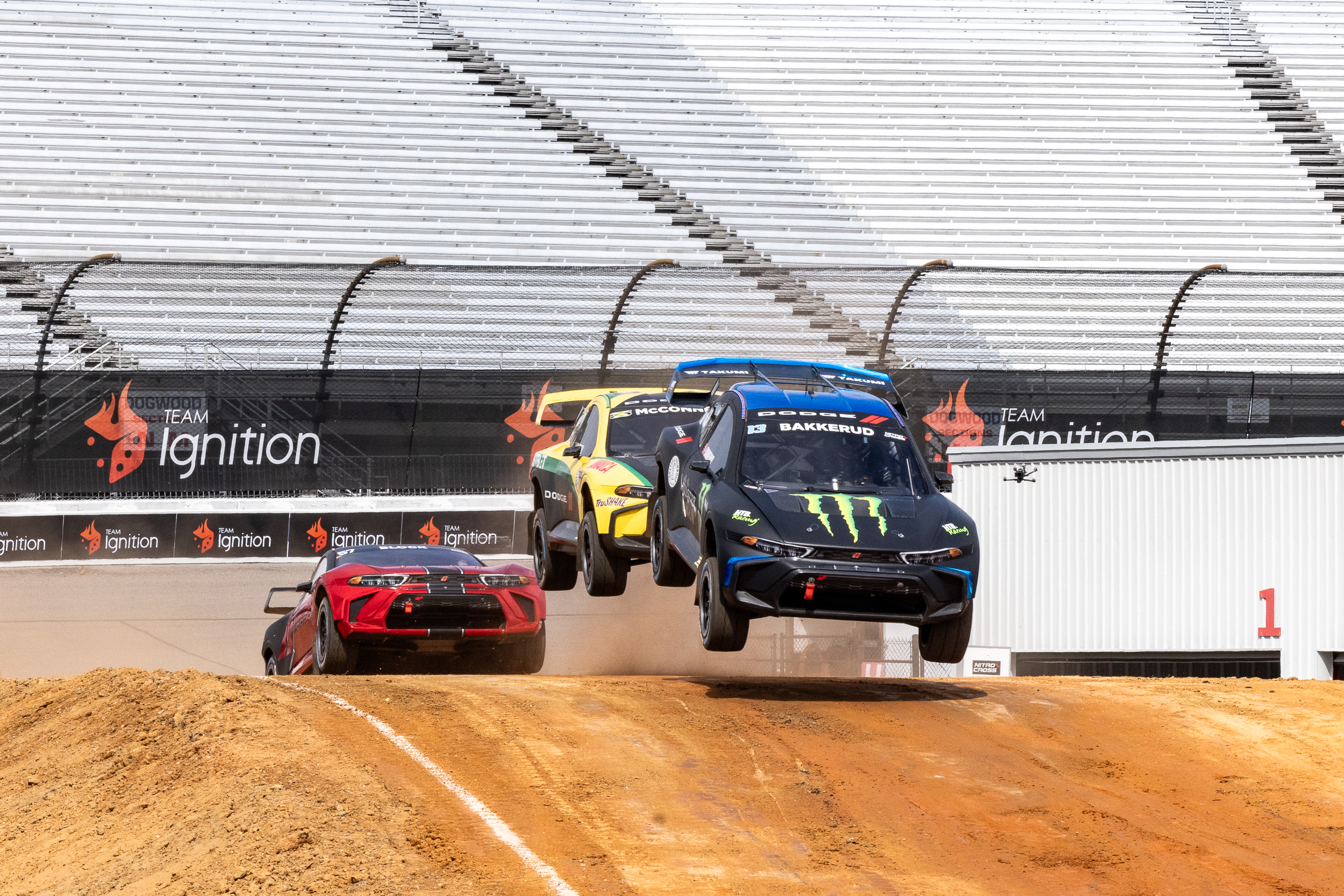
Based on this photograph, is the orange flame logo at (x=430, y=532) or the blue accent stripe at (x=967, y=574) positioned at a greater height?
the blue accent stripe at (x=967, y=574)

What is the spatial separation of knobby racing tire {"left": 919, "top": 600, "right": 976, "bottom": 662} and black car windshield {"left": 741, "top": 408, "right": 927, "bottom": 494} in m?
1.05

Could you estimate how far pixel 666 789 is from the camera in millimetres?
9344

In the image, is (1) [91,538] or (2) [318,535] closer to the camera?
(1) [91,538]

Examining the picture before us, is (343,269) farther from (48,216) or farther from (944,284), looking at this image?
(48,216)

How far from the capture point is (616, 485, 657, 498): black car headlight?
476 inches

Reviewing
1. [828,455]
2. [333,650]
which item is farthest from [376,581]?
[828,455]

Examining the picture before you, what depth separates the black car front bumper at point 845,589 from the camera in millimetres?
10273

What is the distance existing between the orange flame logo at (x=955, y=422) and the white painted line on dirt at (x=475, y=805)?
33.2 feet

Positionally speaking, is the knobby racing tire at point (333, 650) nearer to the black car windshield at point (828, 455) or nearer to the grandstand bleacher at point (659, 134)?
the black car windshield at point (828, 455)

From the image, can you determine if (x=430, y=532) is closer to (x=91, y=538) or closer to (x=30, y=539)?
(x=91, y=538)

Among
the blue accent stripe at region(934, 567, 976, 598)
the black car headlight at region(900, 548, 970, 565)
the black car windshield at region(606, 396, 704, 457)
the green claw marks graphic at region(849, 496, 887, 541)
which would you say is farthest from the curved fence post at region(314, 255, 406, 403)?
the blue accent stripe at region(934, 567, 976, 598)

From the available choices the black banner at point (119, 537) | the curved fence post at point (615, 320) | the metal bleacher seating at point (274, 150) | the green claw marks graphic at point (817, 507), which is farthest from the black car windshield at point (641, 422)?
the metal bleacher seating at point (274, 150)

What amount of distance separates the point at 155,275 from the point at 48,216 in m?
8.43

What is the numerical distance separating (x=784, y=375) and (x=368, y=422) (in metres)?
8.58
